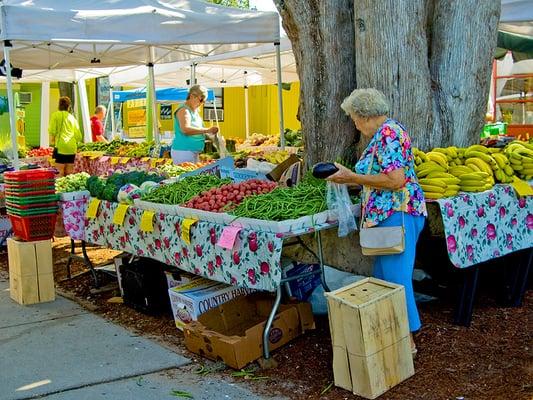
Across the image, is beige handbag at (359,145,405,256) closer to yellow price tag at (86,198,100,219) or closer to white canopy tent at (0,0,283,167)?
yellow price tag at (86,198,100,219)

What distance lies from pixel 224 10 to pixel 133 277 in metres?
4.24

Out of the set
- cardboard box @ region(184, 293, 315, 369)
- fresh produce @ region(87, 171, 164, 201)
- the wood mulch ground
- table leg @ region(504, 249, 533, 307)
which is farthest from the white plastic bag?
fresh produce @ region(87, 171, 164, 201)

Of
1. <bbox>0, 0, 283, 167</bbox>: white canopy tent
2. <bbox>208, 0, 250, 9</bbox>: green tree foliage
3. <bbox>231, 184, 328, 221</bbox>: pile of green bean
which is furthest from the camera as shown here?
<bbox>208, 0, 250, 9</bbox>: green tree foliage

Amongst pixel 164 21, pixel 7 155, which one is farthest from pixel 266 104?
pixel 164 21

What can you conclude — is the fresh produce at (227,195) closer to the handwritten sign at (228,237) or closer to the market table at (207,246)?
the market table at (207,246)

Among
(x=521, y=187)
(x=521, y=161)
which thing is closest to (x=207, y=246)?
(x=521, y=187)

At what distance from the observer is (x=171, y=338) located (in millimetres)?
5516

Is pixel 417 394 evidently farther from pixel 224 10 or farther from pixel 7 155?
pixel 7 155

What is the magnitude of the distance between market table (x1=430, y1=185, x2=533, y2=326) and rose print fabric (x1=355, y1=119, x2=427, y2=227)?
356mm

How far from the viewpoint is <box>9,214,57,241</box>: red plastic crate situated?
6.49m

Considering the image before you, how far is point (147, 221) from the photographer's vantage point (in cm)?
568

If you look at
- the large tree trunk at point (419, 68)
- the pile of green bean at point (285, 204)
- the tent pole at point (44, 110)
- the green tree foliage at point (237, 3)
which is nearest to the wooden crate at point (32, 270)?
the pile of green bean at point (285, 204)

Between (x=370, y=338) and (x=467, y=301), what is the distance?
5.14 feet

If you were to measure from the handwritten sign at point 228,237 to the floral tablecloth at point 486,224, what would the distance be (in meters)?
1.45
